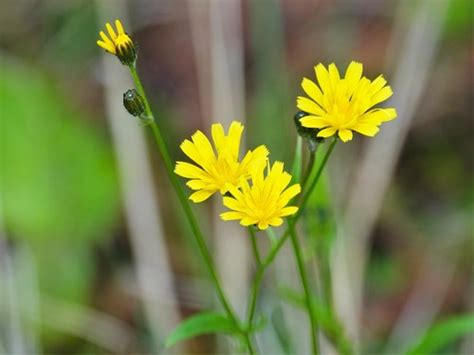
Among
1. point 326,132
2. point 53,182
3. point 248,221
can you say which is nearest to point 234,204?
point 248,221

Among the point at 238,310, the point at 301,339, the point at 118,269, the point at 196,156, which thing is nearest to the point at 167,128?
the point at 118,269

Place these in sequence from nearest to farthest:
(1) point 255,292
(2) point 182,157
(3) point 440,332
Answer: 1. (1) point 255,292
2. (3) point 440,332
3. (2) point 182,157

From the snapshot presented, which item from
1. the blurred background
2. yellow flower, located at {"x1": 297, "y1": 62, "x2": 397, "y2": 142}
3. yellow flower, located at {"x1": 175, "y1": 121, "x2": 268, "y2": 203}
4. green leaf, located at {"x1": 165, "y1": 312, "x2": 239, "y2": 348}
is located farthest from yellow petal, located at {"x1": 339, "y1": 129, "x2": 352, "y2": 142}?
the blurred background

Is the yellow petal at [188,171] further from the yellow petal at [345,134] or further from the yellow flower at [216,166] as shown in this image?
the yellow petal at [345,134]

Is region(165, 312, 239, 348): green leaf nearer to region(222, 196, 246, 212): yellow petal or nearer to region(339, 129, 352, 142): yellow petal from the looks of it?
region(222, 196, 246, 212): yellow petal

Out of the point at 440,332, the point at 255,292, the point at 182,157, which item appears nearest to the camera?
the point at 255,292

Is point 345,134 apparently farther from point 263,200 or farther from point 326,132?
point 263,200
